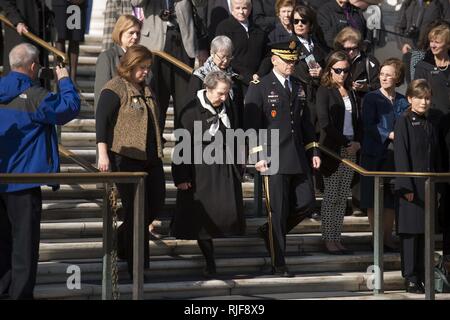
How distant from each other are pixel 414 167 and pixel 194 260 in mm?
2058

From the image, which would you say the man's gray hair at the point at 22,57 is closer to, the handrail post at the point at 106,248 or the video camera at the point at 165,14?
the handrail post at the point at 106,248

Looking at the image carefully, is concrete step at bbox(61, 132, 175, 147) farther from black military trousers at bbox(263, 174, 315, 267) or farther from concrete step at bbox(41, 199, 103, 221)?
black military trousers at bbox(263, 174, 315, 267)

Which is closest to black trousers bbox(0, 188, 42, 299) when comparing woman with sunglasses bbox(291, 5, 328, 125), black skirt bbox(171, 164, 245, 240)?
black skirt bbox(171, 164, 245, 240)

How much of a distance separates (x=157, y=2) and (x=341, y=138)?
6.99 ft

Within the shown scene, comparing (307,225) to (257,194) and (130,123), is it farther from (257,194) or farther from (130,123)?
(130,123)

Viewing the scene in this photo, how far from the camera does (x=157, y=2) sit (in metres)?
12.0

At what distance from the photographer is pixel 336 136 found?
453 inches

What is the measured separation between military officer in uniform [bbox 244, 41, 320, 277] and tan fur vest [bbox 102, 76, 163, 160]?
3.47 feet

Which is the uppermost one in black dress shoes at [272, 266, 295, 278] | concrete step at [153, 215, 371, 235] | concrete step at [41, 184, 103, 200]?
concrete step at [41, 184, 103, 200]

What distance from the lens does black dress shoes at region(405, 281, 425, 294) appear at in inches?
428

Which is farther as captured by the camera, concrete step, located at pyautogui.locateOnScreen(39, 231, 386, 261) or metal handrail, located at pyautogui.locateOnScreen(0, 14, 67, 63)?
metal handrail, located at pyautogui.locateOnScreen(0, 14, 67, 63)

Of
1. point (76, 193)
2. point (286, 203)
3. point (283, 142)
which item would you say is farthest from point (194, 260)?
point (76, 193)

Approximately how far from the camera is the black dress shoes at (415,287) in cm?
1088
